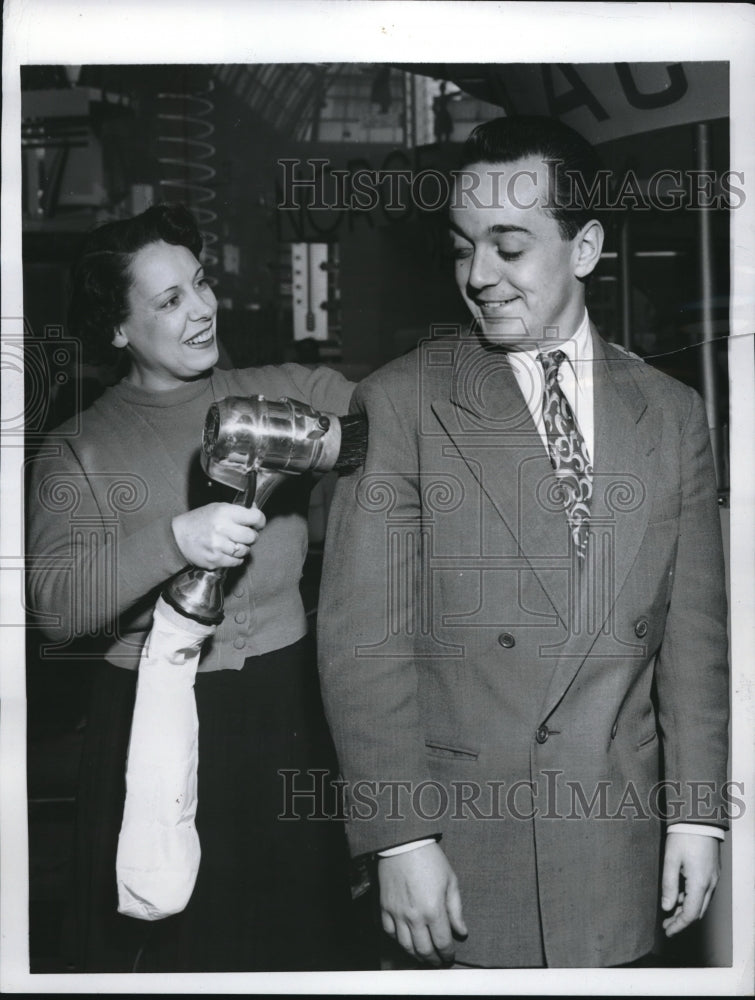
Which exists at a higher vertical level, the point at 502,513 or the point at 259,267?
the point at 259,267

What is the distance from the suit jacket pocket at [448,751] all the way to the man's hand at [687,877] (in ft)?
1.94

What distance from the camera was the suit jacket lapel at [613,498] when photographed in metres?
2.53

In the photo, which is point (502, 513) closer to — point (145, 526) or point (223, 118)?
point (145, 526)

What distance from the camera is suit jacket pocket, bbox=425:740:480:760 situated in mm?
2453

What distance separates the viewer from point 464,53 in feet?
8.54

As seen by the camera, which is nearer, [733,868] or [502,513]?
[502,513]

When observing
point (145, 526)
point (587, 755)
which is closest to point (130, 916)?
point (145, 526)

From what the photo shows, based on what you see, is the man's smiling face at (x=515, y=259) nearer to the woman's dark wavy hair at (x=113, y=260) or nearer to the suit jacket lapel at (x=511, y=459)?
the suit jacket lapel at (x=511, y=459)

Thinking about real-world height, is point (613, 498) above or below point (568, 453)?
below

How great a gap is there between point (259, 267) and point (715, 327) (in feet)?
3.96

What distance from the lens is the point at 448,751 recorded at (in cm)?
247

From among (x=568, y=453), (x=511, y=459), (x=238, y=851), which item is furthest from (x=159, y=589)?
(x=568, y=453)

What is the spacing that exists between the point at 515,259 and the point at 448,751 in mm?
1232

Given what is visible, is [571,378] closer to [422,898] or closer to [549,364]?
[549,364]
